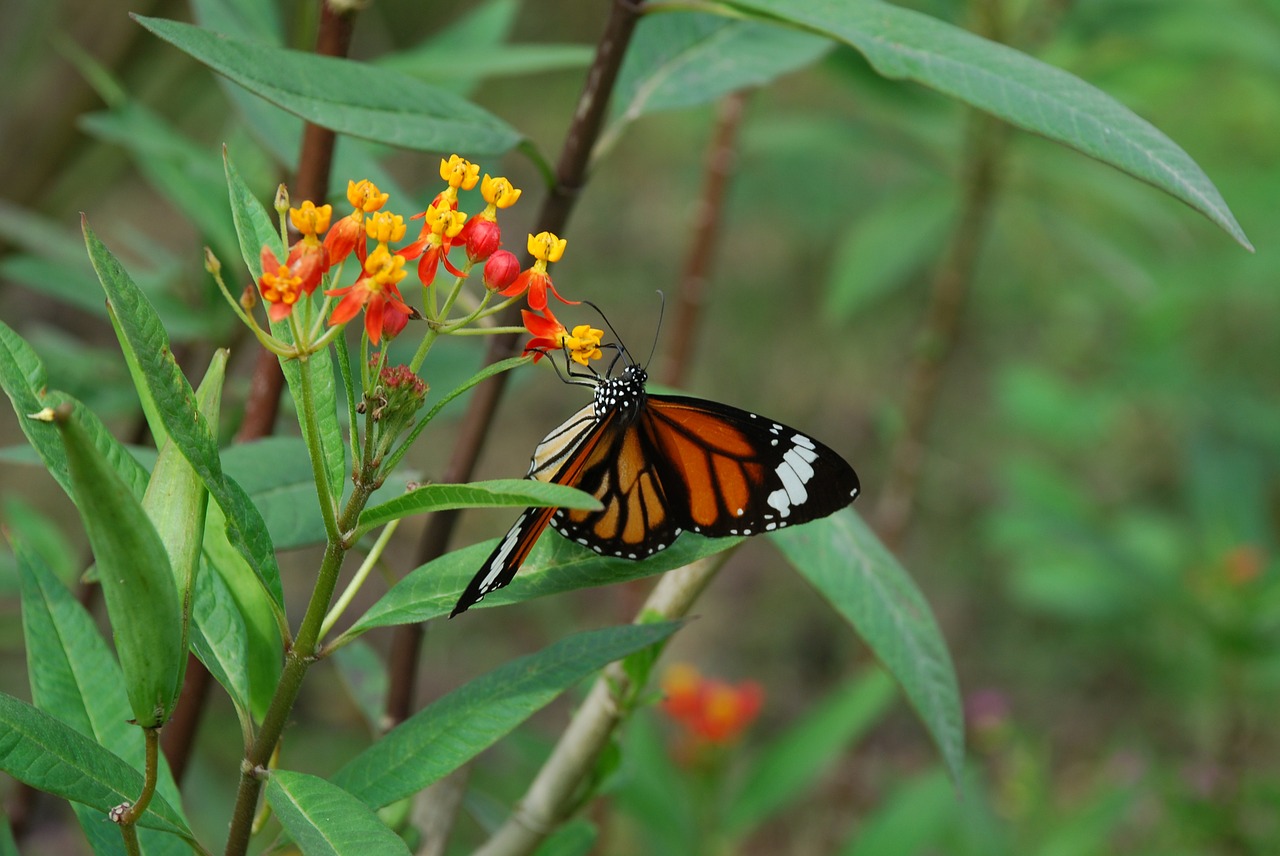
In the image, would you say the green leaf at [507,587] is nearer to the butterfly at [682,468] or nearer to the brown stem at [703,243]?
the butterfly at [682,468]

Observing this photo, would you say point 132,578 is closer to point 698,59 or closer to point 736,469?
point 736,469

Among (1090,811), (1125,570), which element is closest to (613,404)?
(1090,811)

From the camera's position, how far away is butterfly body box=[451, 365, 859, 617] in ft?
2.97

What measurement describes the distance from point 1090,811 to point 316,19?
181cm

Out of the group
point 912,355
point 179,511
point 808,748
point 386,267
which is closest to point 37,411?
point 179,511

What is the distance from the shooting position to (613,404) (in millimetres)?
1013

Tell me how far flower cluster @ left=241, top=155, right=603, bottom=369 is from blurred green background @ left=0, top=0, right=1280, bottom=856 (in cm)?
37

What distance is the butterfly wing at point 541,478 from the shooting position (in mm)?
703

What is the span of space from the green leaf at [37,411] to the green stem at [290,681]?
133 millimetres

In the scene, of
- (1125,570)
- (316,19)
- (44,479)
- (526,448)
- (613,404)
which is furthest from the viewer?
(526,448)

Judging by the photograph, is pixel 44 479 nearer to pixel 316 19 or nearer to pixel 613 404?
pixel 316 19

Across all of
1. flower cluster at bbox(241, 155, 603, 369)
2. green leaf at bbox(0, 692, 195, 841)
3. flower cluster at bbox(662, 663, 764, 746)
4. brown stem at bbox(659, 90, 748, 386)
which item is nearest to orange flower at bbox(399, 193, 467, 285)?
flower cluster at bbox(241, 155, 603, 369)

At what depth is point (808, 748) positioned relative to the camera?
1842mm

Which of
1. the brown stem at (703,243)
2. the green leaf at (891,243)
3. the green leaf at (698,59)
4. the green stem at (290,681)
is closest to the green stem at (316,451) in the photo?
the green stem at (290,681)
